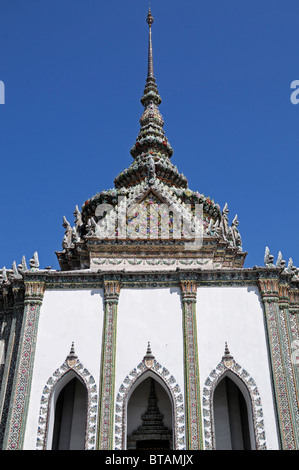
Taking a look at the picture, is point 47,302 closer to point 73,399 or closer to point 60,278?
point 60,278

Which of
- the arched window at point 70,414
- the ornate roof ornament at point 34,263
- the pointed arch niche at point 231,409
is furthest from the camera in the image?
the ornate roof ornament at point 34,263

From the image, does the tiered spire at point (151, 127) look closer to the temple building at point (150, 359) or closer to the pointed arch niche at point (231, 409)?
the temple building at point (150, 359)

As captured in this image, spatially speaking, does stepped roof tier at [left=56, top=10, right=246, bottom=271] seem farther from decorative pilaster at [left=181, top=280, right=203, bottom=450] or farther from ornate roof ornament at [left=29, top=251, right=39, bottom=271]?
ornate roof ornament at [left=29, top=251, right=39, bottom=271]

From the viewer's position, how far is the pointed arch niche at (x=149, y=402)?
13523 millimetres

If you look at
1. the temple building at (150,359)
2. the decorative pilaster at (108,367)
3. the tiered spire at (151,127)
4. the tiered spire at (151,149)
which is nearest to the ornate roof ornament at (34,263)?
the temple building at (150,359)

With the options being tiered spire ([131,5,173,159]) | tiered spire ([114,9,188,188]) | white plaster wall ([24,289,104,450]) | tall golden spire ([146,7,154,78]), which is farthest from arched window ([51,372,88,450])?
tall golden spire ([146,7,154,78])

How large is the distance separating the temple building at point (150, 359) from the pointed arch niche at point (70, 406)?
0.10 feet

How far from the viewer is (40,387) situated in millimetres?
14023

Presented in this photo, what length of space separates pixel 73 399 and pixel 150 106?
19515 mm

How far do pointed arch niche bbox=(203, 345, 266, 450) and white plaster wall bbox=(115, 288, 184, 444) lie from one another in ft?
3.34

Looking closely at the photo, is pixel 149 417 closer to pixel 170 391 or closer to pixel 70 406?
pixel 170 391

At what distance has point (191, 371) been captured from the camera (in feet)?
46.4

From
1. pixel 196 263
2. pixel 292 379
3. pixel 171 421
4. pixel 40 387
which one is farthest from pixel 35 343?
pixel 292 379

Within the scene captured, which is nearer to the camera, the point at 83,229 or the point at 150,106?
the point at 83,229
